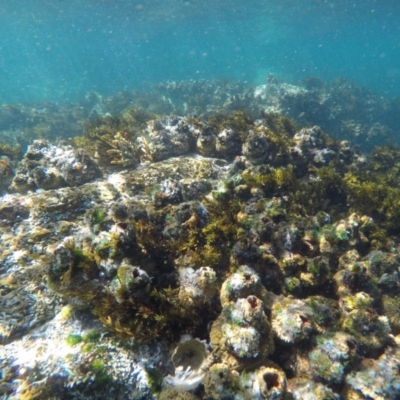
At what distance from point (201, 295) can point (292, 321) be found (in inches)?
43.7

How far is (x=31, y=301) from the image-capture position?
4.16m

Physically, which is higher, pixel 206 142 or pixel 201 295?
pixel 206 142

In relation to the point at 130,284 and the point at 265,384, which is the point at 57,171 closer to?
the point at 130,284

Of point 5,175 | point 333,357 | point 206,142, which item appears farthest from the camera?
point 206,142

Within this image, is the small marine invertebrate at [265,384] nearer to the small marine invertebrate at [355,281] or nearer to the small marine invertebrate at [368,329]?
the small marine invertebrate at [368,329]

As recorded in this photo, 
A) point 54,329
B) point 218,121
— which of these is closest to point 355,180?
point 218,121

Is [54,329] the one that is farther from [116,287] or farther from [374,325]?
[374,325]

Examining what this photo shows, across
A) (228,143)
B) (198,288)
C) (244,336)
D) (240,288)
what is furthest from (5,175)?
(244,336)

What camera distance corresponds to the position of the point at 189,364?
328cm

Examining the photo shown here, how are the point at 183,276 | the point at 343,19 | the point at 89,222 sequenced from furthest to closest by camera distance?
the point at 343,19 < the point at 89,222 < the point at 183,276

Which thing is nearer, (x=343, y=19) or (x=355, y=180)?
(x=355, y=180)

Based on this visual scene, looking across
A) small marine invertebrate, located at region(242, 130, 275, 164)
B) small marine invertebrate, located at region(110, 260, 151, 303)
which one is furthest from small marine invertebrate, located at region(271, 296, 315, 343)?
small marine invertebrate, located at region(242, 130, 275, 164)

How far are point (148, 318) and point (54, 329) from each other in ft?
4.71

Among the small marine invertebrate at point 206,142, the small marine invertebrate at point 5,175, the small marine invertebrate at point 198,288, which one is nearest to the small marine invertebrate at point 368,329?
the small marine invertebrate at point 198,288
